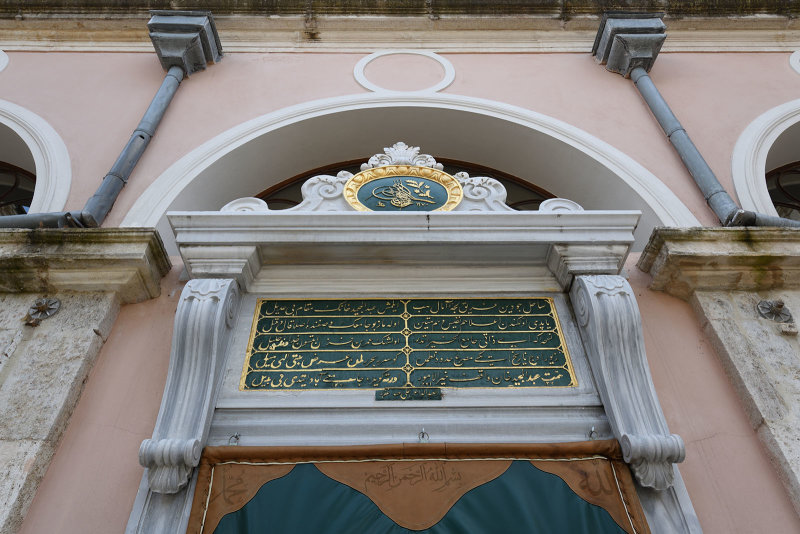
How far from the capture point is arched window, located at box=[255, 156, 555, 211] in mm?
5949

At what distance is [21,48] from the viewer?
6188 mm

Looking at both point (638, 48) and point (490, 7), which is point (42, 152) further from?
point (638, 48)

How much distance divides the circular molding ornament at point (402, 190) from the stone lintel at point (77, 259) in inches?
56.3

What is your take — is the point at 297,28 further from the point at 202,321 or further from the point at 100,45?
the point at 202,321

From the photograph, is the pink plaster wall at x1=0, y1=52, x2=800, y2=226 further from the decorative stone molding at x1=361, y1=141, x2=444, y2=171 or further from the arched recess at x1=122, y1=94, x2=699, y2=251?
the decorative stone molding at x1=361, y1=141, x2=444, y2=171

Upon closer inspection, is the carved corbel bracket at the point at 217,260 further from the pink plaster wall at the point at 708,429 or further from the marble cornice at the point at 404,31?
the marble cornice at the point at 404,31

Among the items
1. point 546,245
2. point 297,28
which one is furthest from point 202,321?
point 297,28

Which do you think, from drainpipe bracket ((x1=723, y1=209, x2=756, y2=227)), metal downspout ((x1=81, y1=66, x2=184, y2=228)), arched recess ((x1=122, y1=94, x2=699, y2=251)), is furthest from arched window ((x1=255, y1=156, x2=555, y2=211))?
drainpipe bracket ((x1=723, y1=209, x2=756, y2=227))

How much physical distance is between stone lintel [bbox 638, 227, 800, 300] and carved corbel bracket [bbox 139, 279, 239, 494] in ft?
9.16

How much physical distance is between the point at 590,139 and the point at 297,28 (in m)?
3.36

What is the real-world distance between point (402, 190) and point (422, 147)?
176 cm

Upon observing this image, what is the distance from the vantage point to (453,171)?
20.6 ft

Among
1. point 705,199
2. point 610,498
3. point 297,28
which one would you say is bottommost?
point 610,498

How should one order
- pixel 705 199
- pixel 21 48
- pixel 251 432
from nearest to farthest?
pixel 251 432 < pixel 705 199 < pixel 21 48
